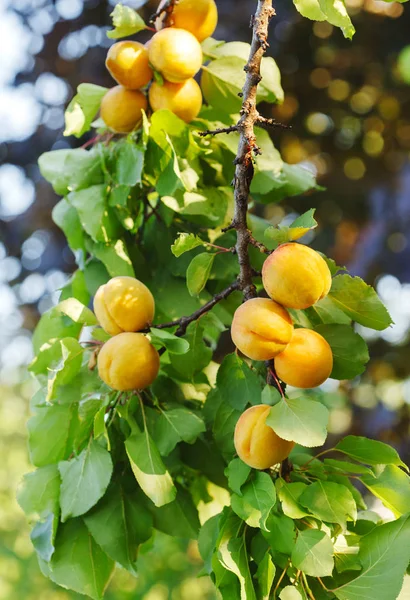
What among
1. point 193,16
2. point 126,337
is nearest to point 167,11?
point 193,16

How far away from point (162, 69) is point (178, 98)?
0.03m

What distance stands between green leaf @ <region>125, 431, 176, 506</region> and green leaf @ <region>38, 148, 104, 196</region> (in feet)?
0.99

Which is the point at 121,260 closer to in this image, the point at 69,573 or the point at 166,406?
the point at 166,406

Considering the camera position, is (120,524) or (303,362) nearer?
(303,362)

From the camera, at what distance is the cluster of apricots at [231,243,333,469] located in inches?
19.0

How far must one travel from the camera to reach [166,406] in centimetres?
64

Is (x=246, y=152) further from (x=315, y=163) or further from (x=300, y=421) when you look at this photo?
(x=315, y=163)

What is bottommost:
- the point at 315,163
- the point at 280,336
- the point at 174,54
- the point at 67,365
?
the point at 315,163

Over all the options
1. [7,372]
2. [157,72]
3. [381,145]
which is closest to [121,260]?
[157,72]

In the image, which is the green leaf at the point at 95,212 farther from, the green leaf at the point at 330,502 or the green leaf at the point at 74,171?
the green leaf at the point at 330,502

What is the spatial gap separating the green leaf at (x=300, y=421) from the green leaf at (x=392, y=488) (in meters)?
0.11

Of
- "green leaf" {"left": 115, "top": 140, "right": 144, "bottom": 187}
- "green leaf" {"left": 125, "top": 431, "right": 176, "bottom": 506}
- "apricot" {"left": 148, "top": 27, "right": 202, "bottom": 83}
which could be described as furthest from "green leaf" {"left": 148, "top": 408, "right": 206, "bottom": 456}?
"apricot" {"left": 148, "top": 27, "right": 202, "bottom": 83}

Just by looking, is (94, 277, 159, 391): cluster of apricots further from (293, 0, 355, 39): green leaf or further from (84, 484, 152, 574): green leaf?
(293, 0, 355, 39): green leaf

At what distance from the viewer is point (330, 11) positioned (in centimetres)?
49
